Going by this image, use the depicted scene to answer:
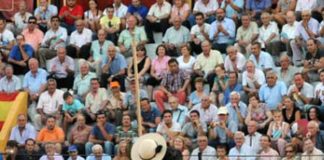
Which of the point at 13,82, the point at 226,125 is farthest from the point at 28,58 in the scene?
the point at 226,125

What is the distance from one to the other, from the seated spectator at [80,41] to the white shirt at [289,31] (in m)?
3.98

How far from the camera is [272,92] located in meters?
30.2

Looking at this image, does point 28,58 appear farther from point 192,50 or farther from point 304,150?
point 304,150

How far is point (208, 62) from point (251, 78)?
1200 millimetres

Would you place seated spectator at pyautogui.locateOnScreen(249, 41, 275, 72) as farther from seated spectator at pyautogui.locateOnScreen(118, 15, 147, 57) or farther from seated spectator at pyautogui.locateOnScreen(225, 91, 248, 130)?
seated spectator at pyautogui.locateOnScreen(118, 15, 147, 57)

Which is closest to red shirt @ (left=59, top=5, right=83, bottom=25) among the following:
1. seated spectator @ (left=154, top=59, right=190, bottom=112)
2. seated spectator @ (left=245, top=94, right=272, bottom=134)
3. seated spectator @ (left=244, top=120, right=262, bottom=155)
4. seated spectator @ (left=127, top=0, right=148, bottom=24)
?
seated spectator @ (left=127, top=0, right=148, bottom=24)

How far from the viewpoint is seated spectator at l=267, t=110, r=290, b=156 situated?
28.6m

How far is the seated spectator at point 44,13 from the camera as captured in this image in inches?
1347

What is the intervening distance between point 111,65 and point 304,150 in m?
5.56

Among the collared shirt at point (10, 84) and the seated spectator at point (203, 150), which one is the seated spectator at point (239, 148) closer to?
the seated spectator at point (203, 150)

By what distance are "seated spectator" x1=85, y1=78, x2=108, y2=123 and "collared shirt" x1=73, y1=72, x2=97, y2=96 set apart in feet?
1.05

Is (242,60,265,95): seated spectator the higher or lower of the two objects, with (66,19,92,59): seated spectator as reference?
lower

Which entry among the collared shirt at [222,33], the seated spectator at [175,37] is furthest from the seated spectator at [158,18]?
the collared shirt at [222,33]

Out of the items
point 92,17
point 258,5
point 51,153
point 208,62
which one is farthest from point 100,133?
point 258,5
